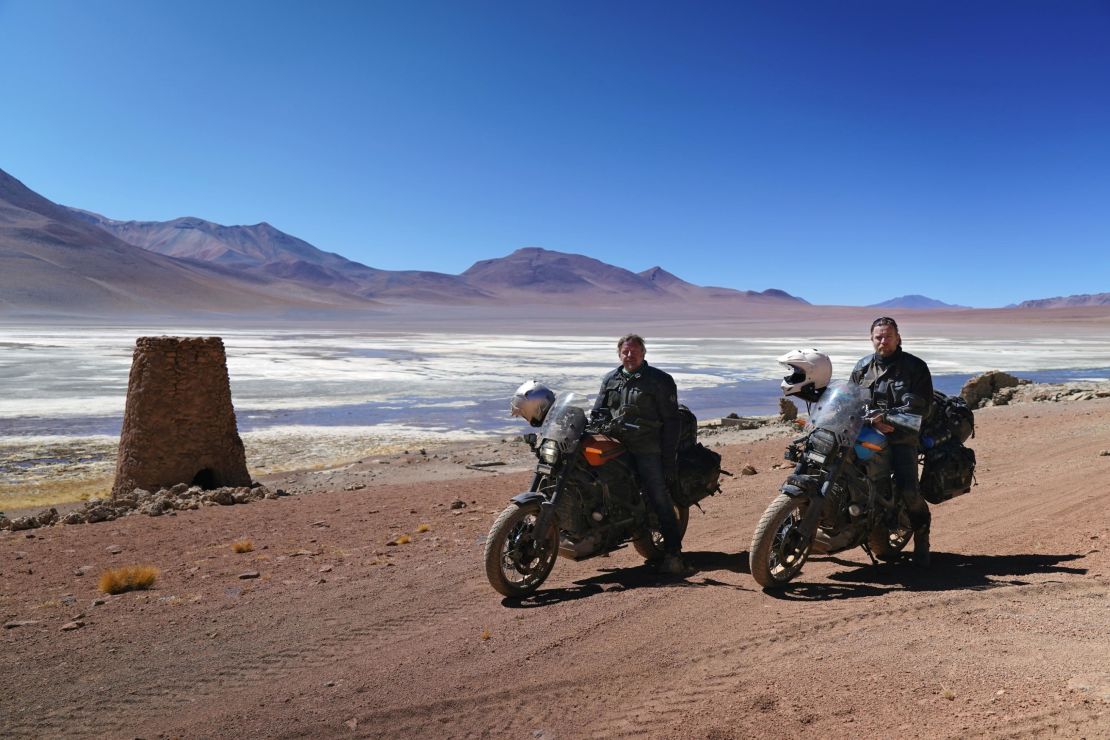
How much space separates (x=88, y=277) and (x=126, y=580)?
161 m

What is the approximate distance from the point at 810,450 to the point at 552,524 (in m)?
1.63

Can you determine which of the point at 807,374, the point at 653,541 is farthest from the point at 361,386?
the point at 807,374

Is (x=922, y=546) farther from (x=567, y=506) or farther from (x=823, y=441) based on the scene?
(x=567, y=506)

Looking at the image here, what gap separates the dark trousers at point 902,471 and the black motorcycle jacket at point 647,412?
4.13 ft

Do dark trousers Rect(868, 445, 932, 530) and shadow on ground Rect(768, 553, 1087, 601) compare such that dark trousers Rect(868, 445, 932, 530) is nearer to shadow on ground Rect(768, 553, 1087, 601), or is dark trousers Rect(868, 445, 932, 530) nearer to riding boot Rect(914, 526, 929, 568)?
riding boot Rect(914, 526, 929, 568)

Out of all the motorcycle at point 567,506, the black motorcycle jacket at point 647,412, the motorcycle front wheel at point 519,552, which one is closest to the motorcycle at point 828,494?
the black motorcycle jacket at point 647,412

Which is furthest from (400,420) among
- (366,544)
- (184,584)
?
(184,584)

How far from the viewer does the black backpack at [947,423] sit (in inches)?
226

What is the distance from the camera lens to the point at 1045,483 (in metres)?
8.06

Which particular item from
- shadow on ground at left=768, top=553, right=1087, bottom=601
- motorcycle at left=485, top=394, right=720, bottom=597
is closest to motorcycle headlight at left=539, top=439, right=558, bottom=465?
motorcycle at left=485, top=394, right=720, bottom=597

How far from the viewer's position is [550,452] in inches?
209

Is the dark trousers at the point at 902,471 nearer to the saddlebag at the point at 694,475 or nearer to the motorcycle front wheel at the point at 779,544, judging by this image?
the motorcycle front wheel at the point at 779,544

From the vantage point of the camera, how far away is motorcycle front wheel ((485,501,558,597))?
511cm

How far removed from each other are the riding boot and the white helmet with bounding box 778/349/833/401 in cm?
109
